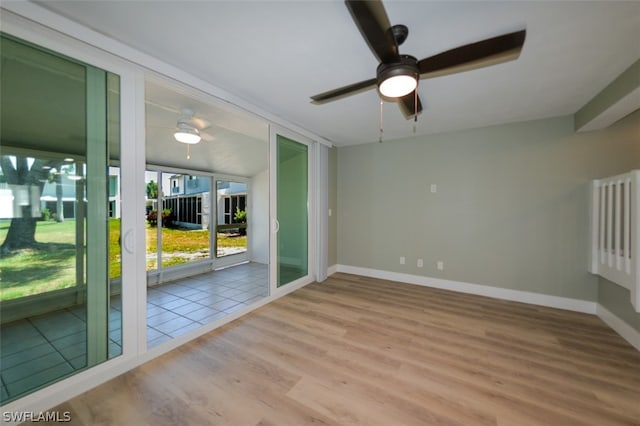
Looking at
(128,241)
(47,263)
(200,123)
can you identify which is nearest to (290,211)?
(200,123)

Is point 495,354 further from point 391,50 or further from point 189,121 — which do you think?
point 189,121

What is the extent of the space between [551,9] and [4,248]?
3617 mm

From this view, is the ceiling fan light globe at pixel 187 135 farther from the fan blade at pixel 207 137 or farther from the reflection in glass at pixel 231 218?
the reflection in glass at pixel 231 218

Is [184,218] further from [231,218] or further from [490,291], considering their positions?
[490,291]

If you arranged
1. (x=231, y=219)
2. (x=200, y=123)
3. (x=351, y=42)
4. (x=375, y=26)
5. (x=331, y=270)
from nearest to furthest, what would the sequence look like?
(x=375, y=26), (x=351, y=42), (x=200, y=123), (x=331, y=270), (x=231, y=219)

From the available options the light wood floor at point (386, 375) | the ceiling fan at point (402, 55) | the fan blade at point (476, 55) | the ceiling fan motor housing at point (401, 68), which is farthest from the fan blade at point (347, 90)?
the light wood floor at point (386, 375)

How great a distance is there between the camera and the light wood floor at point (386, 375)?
4.84ft

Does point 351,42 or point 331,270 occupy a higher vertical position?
point 351,42

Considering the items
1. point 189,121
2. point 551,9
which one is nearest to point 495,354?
point 551,9

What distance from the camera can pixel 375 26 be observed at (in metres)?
1.20

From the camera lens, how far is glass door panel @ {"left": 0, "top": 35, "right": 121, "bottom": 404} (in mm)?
1448

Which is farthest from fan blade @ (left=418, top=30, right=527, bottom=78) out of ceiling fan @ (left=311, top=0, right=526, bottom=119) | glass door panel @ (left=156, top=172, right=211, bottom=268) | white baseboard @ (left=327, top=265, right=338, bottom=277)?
glass door panel @ (left=156, top=172, right=211, bottom=268)

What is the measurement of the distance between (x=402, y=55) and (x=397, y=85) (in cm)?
18

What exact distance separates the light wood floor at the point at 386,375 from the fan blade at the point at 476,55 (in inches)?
85.4
